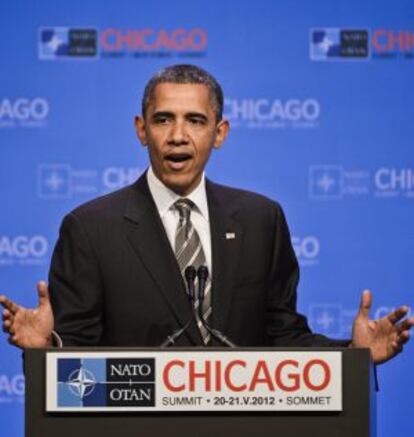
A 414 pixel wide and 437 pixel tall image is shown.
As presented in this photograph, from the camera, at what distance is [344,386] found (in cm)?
264

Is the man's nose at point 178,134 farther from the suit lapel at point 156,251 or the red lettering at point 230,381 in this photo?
the red lettering at point 230,381

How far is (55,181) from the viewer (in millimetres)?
5301

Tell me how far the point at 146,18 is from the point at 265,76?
2.03ft

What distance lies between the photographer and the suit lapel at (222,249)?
333cm

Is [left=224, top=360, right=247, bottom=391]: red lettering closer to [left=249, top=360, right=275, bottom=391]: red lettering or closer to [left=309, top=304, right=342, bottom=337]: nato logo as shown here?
[left=249, top=360, right=275, bottom=391]: red lettering

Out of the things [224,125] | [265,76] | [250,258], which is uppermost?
[265,76]

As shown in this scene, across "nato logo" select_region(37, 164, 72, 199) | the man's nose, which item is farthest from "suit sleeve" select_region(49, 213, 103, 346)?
"nato logo" select_region(37, 164, 72, 199)

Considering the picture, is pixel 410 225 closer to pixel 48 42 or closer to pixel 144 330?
pixel 48 42

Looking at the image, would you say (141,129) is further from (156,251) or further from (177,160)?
(156,251)

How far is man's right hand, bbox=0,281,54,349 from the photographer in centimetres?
283

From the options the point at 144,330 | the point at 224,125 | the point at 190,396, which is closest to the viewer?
the point at 190,396

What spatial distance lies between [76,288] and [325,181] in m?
2.23

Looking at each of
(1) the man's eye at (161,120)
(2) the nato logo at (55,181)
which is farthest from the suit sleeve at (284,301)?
(2) the nato logo at (55,181)

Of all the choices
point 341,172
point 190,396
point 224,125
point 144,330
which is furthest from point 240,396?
point 341,172
